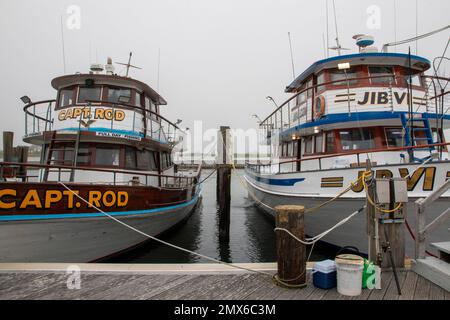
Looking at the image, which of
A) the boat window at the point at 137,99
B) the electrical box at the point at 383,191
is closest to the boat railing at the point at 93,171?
the boat window at the point at 137,99

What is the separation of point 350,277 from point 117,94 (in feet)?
33.4

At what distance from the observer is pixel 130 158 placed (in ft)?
34.6

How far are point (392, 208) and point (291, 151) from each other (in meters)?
9.80

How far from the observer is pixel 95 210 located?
23.6 ft

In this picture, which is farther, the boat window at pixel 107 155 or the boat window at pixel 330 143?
A: the boat window at pixel 330 143

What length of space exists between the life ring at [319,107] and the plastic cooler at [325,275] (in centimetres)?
757

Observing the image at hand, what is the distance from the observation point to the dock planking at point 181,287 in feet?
11.4

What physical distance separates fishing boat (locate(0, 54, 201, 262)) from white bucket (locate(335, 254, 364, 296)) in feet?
16.2

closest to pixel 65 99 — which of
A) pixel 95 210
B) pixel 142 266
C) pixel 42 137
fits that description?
pixel 42 137

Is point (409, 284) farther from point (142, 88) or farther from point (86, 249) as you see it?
point (142, 88)

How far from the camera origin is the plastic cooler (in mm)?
3686

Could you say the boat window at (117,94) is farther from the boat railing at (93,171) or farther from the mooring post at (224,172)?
the mooring post at (224,172)

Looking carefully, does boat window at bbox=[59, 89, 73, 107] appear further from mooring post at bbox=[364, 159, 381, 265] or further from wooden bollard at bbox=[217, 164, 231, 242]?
mooring post at bbox=[364, 159, 381, 265]

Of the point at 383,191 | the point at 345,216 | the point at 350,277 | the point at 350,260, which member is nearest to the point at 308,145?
the point at 345,216
